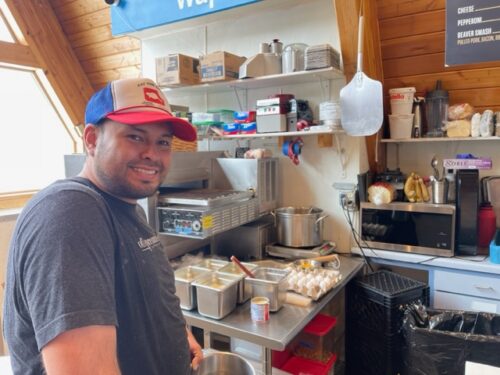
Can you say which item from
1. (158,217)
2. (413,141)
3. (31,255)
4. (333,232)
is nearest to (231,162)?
(158,217)

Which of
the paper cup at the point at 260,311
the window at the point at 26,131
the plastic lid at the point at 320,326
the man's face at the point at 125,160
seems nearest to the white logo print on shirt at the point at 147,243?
the man's face at the point at 125,160

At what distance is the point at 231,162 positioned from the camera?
7.82 feet

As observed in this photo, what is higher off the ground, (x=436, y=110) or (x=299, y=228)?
(x=436, y=110)

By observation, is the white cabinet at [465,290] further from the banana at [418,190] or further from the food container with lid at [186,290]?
the food container with lid at [186,290]

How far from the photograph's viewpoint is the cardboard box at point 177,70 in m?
2.46

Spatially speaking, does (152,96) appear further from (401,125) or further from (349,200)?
(401,125)

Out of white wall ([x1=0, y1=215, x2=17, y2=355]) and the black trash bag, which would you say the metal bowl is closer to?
the black trash bag

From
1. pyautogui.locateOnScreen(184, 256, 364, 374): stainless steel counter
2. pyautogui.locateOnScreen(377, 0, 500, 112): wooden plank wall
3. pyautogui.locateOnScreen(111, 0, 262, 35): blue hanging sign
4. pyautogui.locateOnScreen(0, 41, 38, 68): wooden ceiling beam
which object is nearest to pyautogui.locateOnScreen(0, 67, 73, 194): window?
pyautogui.locateOnScreen(0, 41, 38, 68): wooden ceiling beam

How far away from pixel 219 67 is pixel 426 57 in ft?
4.41

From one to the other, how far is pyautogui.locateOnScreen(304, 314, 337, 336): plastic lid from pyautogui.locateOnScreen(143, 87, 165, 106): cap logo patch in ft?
4.72

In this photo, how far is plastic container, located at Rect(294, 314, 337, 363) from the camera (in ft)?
6.29

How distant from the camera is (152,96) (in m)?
0.97

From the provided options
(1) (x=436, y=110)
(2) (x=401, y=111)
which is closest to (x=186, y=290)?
(2) (x=401, y=111)

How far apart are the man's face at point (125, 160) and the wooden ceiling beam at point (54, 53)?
303 cm
